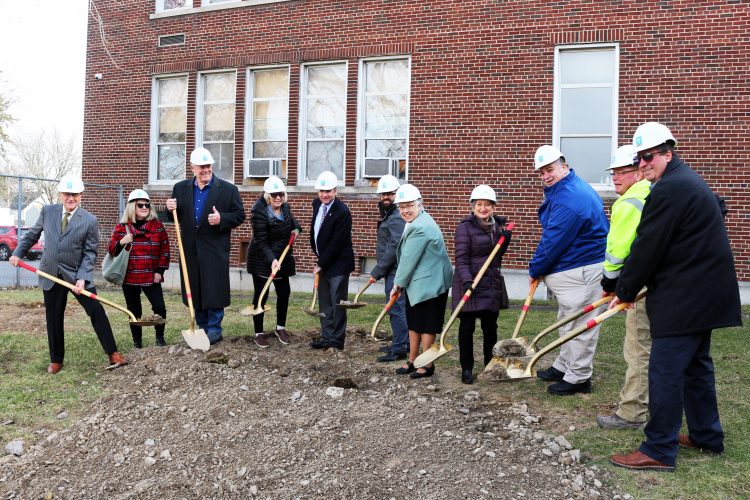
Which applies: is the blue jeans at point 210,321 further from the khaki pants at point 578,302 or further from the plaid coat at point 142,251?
the khaki pants at point 578,302

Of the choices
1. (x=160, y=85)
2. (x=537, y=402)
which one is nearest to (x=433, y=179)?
(x=160, y=85)

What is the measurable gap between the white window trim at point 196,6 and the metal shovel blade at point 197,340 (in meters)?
9.26

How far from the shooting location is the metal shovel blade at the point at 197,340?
25.8 ft

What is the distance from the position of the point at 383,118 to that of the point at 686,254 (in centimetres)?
1027

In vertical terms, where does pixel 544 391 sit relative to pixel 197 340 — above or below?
below

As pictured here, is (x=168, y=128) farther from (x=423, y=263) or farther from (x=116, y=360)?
(x=423, y=263)

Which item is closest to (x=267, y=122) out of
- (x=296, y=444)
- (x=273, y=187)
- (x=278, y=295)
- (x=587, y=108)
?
(x=587, y=108)

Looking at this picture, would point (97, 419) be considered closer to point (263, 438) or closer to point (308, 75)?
point (263, 438)

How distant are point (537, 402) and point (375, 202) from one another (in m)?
8.33

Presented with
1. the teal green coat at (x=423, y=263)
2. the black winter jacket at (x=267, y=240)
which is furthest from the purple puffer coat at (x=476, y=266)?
the black winter jacket at (x=267, y=240)

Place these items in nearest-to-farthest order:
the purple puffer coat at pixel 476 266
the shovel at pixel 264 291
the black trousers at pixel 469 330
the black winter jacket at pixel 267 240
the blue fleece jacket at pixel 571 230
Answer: the blue fleece jacket at pixel 571 230 < the purple puffer coat at pixel 476 266 < the black trousers at pixel 469 330 < the shovel at pixel 264 291 < the black winter jacket at pixel 267 240

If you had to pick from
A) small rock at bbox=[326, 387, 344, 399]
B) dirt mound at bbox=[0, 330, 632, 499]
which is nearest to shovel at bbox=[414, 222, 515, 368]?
dirt mound at bbox=[0, 330, 632, 499]

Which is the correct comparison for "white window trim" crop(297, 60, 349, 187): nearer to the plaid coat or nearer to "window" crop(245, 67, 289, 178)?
"window" crop(245, 67, 289, 178)

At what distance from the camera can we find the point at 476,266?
6844 millimetres
